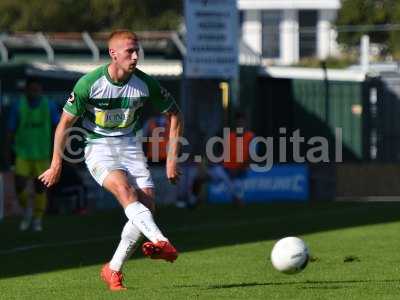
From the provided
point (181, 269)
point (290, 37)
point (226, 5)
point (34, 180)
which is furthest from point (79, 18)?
point (181, 269)

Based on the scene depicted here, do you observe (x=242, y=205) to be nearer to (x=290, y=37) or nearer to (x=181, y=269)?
(x=290, y=37)

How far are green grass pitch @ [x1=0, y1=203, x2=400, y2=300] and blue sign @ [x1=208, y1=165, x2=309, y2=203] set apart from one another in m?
2.18

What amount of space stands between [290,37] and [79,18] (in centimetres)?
2408

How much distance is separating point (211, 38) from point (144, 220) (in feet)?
46.4

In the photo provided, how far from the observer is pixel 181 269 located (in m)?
12.7

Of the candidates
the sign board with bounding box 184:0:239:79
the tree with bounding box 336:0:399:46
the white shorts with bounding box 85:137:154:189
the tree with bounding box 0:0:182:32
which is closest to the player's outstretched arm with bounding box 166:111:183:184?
the white shorts with bounding box 85:137:154:189

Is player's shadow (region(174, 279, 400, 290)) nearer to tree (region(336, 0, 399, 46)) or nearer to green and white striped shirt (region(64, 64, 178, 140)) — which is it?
green and white striped shirt (region(64, 64, 178, 140))

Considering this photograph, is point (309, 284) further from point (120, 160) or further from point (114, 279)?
point (120, 160)

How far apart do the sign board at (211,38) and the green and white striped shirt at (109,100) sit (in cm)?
1315

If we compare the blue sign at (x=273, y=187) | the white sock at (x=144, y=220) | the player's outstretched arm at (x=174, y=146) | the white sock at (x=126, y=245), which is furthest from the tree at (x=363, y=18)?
the white sock at (x=144, y=220)

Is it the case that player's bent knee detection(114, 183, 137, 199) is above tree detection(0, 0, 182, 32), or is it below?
below

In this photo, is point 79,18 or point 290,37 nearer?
point 290,37

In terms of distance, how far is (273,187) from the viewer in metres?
25.6

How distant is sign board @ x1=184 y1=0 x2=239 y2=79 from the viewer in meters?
24.0
